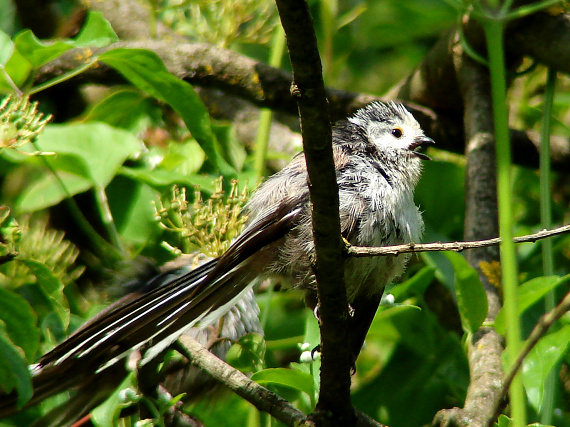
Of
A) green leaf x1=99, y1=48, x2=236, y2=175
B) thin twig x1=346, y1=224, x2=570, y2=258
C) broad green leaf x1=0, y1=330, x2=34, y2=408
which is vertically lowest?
broad green leaf x1=0, y1=330, x2=34, y2=408

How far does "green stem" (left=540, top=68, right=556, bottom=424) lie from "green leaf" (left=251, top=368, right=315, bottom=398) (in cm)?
73

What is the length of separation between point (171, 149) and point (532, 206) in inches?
69.4

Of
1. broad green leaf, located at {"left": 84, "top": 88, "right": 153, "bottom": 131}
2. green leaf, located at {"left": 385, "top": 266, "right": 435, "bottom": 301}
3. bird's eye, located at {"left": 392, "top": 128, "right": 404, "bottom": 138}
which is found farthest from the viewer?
broad green leaf, located at {"left": 84, "top": 88, "right": 153, "bottom": 131}

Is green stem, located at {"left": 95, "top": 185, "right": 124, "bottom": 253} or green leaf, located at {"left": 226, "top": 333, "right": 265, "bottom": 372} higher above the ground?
green stem, located at {"left": 95, "top": 185, "right": 124, "bottom": 253}

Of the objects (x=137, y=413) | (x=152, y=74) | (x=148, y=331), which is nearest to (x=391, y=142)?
(x=152, y=74)

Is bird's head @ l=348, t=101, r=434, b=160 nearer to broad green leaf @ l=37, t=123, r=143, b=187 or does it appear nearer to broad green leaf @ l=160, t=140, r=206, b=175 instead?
broad green leaf @ l=160, t=140, r=206, b=175

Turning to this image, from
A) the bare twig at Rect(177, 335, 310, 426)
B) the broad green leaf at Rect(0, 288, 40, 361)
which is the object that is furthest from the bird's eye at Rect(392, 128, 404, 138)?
the broad green leaf at Rect(0, 288, 40, 361)

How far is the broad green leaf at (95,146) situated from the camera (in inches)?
115

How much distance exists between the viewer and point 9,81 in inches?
98.6

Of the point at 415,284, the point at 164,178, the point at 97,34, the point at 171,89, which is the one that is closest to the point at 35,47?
the point at 97,34

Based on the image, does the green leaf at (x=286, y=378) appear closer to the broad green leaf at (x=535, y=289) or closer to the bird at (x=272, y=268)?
the bird at (x=272, y=268)

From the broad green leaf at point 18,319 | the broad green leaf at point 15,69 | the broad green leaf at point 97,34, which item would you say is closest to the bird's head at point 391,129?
the broad green leaf at point 97,34

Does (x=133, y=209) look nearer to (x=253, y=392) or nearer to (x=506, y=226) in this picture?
(x=253, y=392)

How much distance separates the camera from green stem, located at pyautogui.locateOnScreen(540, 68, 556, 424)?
2322 mm
